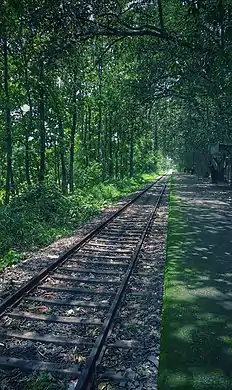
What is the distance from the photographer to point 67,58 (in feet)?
34.7

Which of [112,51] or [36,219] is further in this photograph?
[112,51]

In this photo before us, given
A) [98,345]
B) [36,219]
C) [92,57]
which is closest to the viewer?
[98,345]

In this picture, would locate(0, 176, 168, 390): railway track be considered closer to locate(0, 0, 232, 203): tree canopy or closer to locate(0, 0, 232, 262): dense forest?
locate(0, 0, 232, 262): dense forest

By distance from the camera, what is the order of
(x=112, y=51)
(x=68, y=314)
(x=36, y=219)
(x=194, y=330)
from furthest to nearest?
(x=112, y=51) → (x=36, y=219) → (x=68, y=314) → (x=194, y=330)

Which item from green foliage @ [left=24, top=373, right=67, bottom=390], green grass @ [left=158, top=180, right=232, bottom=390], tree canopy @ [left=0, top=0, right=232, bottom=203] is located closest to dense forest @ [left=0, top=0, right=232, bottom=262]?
tree canopy @ [left=0, top=0, right=232, bottom=203]

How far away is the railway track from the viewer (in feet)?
13.1

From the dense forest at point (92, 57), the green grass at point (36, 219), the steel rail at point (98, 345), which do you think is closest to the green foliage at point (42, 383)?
the steel rail at point (98, 345)

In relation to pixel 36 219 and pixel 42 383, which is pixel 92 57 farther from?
pixel 42 383

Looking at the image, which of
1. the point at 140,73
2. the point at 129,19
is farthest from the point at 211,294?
the point at 140,73

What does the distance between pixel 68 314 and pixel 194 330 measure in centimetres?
187

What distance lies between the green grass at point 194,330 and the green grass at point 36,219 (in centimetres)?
395

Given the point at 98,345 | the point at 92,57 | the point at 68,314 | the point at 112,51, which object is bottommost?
the point at 68,314

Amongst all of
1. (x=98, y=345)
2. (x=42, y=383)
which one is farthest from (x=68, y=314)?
(x=42, y=383)

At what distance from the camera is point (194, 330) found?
4699 millimetres
